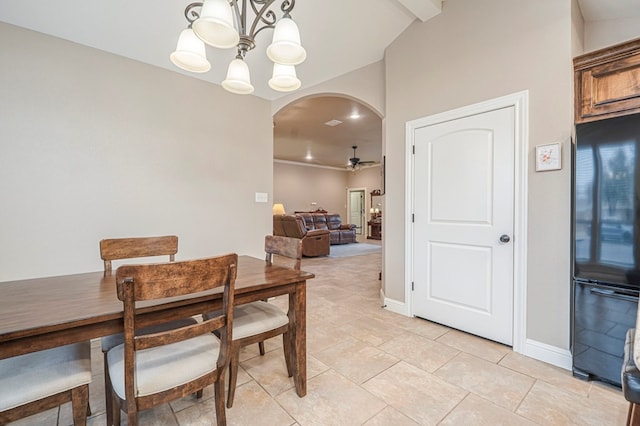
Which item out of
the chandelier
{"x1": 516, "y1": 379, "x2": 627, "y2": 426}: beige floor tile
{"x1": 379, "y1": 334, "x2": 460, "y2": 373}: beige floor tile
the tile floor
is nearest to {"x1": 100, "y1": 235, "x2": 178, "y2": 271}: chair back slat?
the tile floor

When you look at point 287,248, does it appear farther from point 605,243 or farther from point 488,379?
point 605,243

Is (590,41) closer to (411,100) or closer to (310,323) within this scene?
(411,100)

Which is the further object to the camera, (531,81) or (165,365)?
(531,81)

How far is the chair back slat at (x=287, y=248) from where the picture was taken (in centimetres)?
191

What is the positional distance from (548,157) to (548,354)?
1415mm

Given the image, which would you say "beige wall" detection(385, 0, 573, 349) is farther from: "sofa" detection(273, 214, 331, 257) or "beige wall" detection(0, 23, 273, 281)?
"sofa" detection(273, 214, 331, 257)

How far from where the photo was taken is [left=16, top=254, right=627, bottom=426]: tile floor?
1497 millimetres

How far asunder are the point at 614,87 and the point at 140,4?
334 cm

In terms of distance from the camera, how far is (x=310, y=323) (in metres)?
2.76

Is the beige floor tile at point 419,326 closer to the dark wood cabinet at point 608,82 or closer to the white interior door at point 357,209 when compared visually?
the dark wood cabinet at point 608,82

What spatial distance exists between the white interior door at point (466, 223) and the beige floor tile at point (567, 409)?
606 mm

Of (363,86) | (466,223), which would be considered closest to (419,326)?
(466,223)

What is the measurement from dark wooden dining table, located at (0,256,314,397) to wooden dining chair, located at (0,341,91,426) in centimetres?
20

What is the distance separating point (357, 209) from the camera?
12242 mm
